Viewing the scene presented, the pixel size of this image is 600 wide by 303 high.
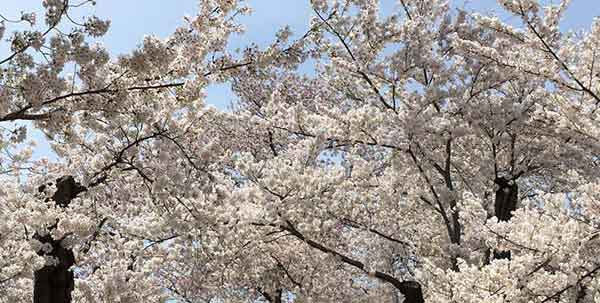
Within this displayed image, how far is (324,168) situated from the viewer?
9672 mm

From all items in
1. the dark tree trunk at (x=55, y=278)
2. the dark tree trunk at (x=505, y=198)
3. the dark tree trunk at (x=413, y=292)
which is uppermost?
the dark tree trunk at (x=505, y=198)

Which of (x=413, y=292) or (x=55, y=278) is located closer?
(x=55, y=278)

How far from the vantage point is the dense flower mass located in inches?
213

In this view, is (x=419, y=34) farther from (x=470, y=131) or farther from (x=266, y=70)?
(x=266, y=70)

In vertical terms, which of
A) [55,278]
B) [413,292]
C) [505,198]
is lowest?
[413,292]

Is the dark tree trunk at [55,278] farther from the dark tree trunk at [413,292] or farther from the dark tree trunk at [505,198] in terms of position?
the dark tree trunk at [505,198]

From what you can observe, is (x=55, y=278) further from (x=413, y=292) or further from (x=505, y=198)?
(x=505, y=198)

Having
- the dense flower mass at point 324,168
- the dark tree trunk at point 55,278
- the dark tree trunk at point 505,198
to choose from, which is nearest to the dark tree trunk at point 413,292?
the dense flower mass at point 324,168

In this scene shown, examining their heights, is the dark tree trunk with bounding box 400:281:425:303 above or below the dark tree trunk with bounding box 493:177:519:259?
below

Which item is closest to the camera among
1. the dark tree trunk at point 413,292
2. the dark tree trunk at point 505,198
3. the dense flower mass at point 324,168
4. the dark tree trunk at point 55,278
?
the dense flower mass at point 324,168

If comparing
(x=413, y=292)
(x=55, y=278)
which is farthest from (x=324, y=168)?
(x=55, y=278)

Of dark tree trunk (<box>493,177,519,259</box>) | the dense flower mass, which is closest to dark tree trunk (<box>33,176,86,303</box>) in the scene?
the dense flower mass

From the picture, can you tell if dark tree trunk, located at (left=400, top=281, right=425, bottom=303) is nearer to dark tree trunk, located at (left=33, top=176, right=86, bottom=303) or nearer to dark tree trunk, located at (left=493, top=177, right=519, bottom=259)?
dark tree trunk, located at (left=493, top=177, right=519, bottom=259)

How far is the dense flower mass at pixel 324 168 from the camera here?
5402mm
